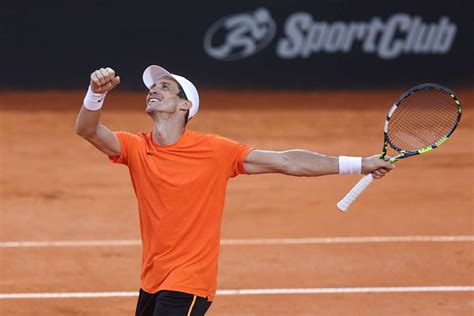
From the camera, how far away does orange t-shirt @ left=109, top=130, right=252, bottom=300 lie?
7.33 m

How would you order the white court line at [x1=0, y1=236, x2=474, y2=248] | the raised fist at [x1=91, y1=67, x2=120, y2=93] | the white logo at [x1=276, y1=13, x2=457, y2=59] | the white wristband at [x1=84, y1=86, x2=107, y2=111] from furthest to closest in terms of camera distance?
the white logo at [x1=276, y1=13, x2=457, y2=59], the white court line at [x1=0, y1=236, x2=474, y2=248], the white wristband at [x1=84, y1=86, x2=107, y2=111], the raised fist at [x1=91, y1=67, x2=120, y2=93]

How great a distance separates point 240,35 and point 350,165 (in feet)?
50.6

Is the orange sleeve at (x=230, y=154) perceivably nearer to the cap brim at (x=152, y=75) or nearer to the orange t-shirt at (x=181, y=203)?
the orange t-shirt at (x=181, y=203)

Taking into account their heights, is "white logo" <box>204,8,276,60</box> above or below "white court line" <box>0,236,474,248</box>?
above

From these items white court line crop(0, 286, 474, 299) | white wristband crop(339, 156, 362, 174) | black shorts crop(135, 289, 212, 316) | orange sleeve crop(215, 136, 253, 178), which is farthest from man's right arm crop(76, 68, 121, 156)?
Answer: white court line crop(0, 286, 474, 299)

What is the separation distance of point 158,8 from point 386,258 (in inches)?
460

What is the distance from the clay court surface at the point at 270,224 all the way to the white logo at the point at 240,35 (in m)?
1.68

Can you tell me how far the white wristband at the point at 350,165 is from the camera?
7.46m

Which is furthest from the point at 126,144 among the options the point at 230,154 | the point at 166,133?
the point at 230,154

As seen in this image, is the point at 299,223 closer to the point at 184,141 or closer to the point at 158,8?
the point at 184,141

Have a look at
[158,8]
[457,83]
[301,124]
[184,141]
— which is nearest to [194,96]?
[184,141]

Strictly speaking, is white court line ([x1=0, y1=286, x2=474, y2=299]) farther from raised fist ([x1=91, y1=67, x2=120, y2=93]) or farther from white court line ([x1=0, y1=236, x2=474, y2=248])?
raised fist ([x1=91, y1=67, x2=120, y2=93])

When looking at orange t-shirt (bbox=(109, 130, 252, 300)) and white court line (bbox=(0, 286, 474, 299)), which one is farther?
white court line (bbox=(0, 286, 474, 299))

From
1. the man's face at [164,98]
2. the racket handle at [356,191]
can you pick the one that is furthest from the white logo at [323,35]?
the racket handle at [356,191]
